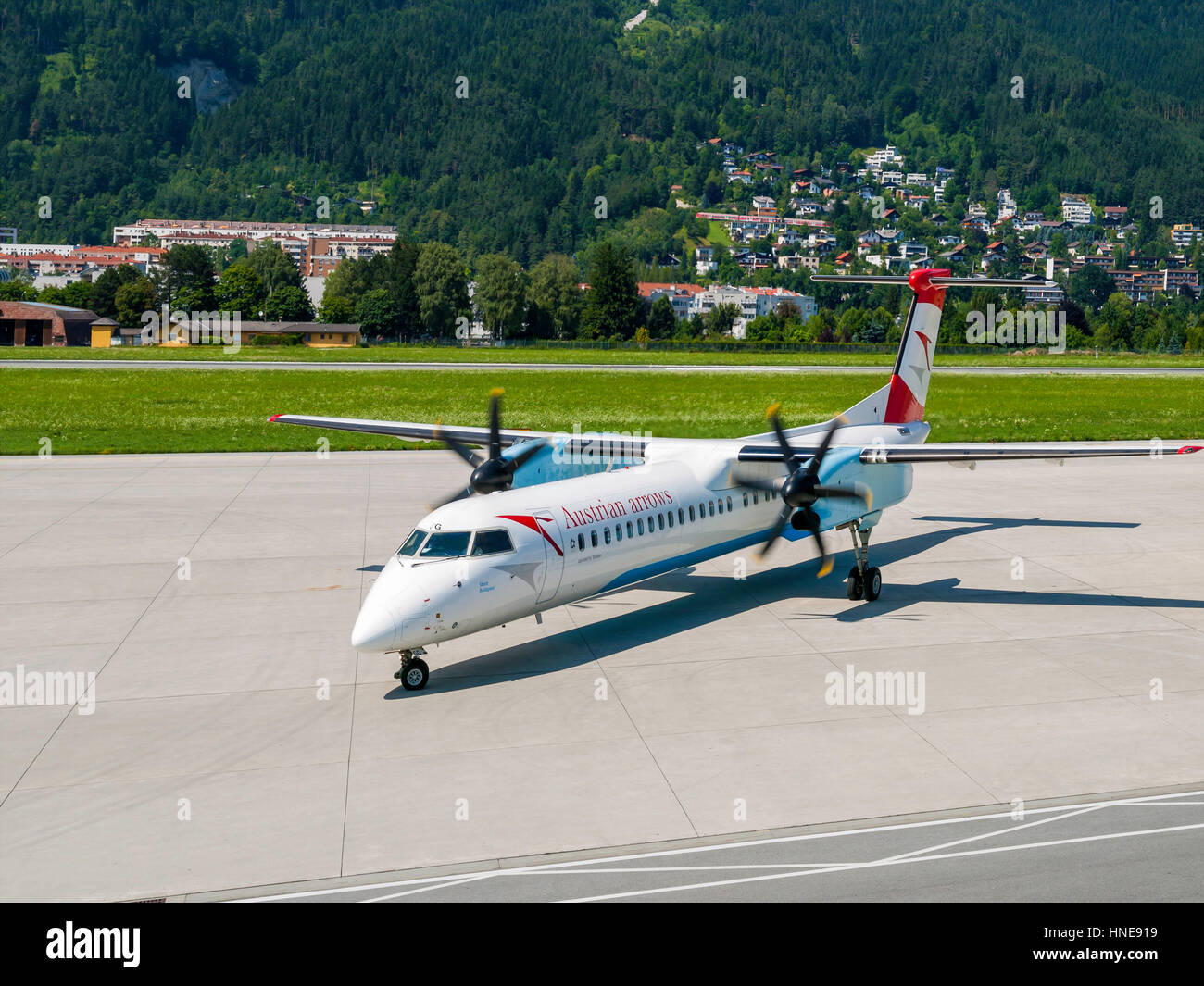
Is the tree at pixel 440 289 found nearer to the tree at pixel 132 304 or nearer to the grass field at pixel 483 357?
the grass field at pixel 483 357

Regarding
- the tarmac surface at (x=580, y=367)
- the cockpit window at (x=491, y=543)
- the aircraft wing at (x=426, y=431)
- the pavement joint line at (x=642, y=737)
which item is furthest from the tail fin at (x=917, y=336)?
the tarmac surface at (x=580, y=367)

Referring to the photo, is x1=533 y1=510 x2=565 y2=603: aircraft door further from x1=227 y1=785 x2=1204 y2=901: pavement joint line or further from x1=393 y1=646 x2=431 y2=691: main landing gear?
x1=227 y1=785 x2=1204 y2=901: pavement joint line

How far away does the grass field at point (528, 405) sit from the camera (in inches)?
1937

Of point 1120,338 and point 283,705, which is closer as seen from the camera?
point 283,705

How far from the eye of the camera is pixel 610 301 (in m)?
170

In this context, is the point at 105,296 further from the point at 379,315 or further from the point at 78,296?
the point at 379,315

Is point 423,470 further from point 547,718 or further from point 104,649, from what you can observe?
point 547,718

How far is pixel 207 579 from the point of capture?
24.8 meters

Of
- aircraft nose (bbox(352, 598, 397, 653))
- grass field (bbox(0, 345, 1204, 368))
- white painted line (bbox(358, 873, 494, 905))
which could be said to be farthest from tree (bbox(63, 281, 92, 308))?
white painted line (bbox(358, 873, 494, 905))

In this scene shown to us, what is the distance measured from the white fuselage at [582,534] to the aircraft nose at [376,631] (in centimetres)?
1
